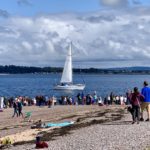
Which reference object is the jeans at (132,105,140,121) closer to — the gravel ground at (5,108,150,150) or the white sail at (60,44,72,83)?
the gravel ground at (5,108,150,150)

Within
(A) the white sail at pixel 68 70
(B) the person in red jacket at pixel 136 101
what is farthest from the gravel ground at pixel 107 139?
(A) the white sail at pixel 68 70

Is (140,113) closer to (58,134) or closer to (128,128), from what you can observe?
(128,128)

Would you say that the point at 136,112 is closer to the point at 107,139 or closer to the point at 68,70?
the point at 107,139

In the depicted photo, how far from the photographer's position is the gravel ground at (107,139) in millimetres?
19672

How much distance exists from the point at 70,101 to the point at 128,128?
119 feet

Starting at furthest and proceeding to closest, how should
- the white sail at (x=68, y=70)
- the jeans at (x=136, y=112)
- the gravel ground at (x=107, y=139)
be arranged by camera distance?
the white sail at (x=68, y=70) → the jeans at (x=136, y=112) → the gravel ground at (x=107, y=139)

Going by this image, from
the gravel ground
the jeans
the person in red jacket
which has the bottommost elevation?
the gravel ground

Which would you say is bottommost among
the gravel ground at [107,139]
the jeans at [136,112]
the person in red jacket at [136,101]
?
the gravel ground at [107,139]

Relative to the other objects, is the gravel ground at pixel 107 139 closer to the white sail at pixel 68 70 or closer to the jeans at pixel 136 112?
the jeans at pixel 136 112

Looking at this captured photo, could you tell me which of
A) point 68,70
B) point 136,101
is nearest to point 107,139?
point 136,101

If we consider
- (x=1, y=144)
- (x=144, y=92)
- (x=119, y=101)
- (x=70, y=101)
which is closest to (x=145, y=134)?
(x=144, y=92)

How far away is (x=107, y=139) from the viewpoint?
70.2ft

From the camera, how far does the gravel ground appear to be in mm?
19672

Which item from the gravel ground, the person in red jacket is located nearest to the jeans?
the person in red jacket
